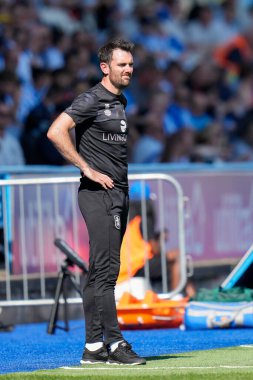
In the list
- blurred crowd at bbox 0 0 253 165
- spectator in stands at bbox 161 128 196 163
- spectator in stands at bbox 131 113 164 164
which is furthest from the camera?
spectator in stands at bbox 161 128 196 163

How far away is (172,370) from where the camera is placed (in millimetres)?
7922

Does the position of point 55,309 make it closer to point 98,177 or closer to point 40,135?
point 98,177

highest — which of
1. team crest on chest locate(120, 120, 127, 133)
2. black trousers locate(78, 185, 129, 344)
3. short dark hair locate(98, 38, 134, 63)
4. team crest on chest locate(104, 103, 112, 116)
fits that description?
short dark hair locate(98, 38, 134, 63)

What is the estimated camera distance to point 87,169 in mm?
8375

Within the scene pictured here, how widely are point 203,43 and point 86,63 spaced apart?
5.06 metres

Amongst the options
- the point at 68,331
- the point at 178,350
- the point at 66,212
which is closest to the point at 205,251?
the point at 66,212

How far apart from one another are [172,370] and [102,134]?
5.91 feet

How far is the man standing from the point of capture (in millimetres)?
8383

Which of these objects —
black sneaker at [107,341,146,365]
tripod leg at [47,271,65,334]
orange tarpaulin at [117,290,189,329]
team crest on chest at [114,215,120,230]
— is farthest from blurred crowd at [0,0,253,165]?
black sneaker at [107,341,146,365]

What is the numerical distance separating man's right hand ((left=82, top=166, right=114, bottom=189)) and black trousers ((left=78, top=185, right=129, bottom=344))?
0.31 ft

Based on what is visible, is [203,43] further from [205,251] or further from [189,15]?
[205,251]

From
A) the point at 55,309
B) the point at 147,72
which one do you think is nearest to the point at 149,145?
the point at 147,72

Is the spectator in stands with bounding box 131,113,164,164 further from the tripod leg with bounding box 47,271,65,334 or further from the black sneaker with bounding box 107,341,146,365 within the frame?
the black sneaker with bounding box 107,341,146,365

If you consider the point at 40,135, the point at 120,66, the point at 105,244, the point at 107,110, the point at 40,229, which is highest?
the point at 120,66
